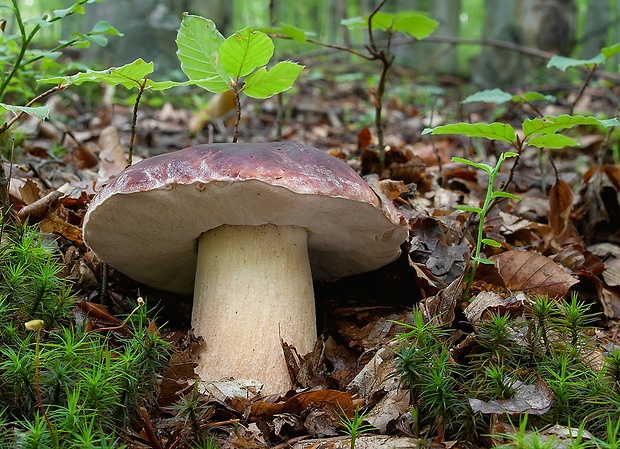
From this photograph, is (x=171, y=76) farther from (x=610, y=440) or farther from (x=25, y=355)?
(x=610, y=440)

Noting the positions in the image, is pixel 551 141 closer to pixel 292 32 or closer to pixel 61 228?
pixel 292 32

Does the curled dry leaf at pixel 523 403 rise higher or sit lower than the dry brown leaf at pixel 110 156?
higher

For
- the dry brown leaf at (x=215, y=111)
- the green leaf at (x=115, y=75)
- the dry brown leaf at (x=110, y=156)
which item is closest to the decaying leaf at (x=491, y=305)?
the green leaf at (x=115, y=75)

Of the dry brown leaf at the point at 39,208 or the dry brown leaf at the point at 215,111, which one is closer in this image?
the dry brown leaf at the point at 39,208

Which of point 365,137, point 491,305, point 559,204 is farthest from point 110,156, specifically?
point 559,204

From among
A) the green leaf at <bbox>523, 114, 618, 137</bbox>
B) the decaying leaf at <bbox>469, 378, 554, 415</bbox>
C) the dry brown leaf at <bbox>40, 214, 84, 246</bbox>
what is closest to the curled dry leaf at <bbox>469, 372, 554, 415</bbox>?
the decaying leaf at <bbox>469, 378, 554, 415</bbox>

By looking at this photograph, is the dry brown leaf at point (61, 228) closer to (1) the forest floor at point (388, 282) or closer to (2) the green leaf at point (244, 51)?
(1) the forest floor at point (388, 282)
